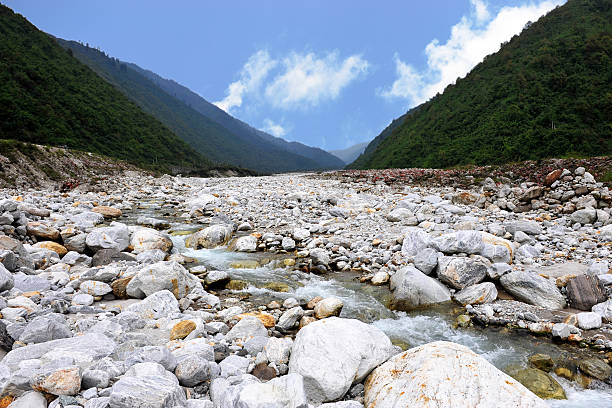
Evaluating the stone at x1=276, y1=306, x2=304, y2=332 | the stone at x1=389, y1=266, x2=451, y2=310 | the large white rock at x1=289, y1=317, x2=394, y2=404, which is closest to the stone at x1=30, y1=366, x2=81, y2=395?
the large white rock at x1=289, y1=317, x2=394, y2=404

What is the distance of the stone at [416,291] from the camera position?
6641mm

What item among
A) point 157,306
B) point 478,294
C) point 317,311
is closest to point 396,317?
point 317,311

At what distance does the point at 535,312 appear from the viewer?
596 centimetres

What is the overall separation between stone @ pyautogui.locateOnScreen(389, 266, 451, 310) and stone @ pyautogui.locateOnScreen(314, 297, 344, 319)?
141cm

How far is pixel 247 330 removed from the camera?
195 inches

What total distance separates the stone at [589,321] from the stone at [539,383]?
153cm

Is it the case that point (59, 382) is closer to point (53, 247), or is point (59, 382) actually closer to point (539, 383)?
point (539, 383)

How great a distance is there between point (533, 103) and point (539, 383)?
43.6 meters

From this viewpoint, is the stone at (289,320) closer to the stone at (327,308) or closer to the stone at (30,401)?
the stone at (327,308)

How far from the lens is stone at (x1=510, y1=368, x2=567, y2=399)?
4.14 metres

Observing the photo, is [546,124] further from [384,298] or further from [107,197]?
[107,197]

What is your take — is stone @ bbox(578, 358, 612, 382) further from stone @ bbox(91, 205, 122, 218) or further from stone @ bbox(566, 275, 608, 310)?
stone @ bbox(91, 205, 122, 218)

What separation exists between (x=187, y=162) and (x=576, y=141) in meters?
63.8

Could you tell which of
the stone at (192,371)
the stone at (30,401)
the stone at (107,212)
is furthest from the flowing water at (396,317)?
the stone at (107,212)
